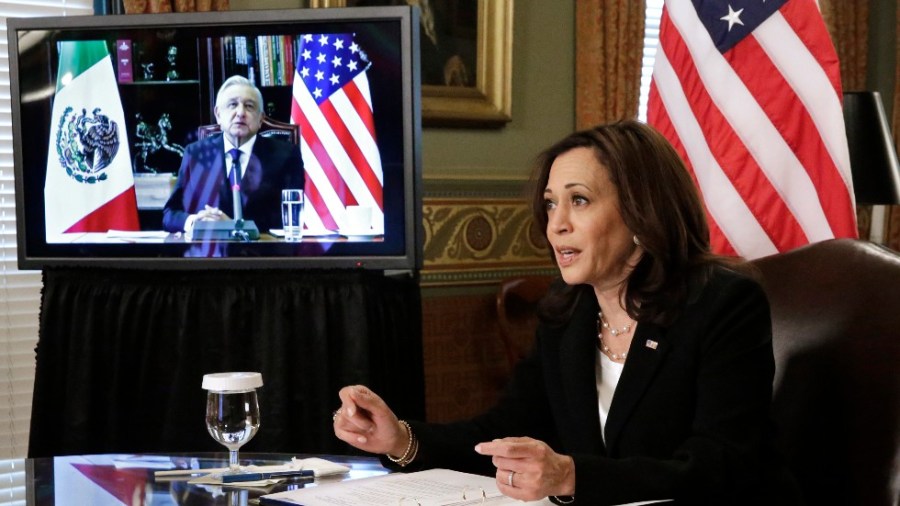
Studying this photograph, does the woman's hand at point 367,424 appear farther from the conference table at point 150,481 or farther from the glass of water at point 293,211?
the glass of water at point 293,211

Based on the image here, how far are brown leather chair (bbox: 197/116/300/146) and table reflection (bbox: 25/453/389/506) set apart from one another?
65.9 inches

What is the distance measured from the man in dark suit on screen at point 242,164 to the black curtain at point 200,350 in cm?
22

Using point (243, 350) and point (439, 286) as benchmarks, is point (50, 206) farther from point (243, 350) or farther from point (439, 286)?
point (439, 286)

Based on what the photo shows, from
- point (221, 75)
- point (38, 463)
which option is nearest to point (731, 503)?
point (38, 463)

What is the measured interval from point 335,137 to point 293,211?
274 mm

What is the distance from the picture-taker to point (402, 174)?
3.49 m

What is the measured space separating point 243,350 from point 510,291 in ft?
4.38

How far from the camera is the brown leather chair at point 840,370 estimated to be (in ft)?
5.61

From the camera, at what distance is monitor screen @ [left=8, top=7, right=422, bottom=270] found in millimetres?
3490

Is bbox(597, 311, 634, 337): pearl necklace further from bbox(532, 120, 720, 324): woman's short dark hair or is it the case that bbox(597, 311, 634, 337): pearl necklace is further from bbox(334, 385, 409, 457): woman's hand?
bbox(334, 385, 409, 457): woman's hand

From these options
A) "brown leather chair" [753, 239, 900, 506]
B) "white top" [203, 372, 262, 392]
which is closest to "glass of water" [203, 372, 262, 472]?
"white top" [203, 372, 262, 392]

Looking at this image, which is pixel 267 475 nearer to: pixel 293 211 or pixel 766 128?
pixel 293 211

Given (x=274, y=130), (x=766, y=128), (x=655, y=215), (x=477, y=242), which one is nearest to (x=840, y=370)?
(x=655, y=215)

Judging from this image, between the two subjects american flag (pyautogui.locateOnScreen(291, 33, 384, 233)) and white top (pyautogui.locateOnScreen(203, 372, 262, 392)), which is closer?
white top (pyautogui.locateOnScreen(203, 372, 262, 392))
